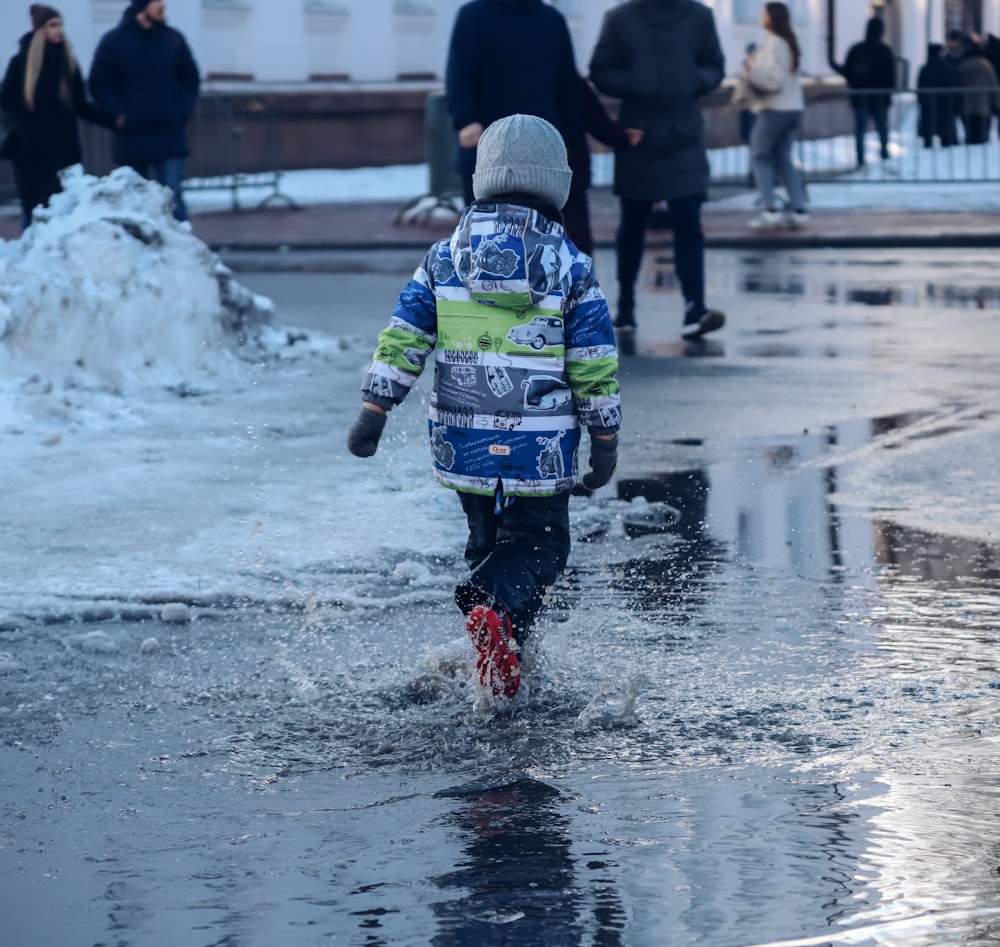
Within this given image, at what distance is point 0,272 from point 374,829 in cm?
660

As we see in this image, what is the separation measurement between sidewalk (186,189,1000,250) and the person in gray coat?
6592 millimetres

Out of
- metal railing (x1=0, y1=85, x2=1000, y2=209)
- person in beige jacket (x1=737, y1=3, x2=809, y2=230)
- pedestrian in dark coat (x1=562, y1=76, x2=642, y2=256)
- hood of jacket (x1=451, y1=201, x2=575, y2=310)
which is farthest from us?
metal railing (x1=0, y1=85, x2=1000, y2=209)

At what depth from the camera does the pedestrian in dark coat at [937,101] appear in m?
24.9

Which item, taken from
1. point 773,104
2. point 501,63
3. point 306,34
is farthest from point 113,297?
point 306,34

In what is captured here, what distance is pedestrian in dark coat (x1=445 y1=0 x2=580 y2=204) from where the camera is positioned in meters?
10.2

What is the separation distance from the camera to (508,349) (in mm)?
4645

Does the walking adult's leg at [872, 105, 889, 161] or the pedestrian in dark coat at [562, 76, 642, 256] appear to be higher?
the pedestrian in dark coat at [562, 76, 642, 256]

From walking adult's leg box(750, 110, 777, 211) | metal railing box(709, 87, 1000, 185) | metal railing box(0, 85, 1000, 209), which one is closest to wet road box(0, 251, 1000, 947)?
walking adult's leg box(750, 110, 777, 211)

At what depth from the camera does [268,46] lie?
2720 centimetres

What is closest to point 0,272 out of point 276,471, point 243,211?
point 276,471

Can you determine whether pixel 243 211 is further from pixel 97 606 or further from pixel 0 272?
pixel 97 606

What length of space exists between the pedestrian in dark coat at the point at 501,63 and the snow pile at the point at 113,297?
4.93ft

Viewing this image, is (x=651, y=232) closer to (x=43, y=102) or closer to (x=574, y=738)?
(x=43, y=102)

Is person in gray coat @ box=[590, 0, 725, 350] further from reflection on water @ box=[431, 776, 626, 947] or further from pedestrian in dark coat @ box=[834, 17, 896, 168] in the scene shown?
pedestrian in dark coat @ box=[834, 17, 896, 168]
